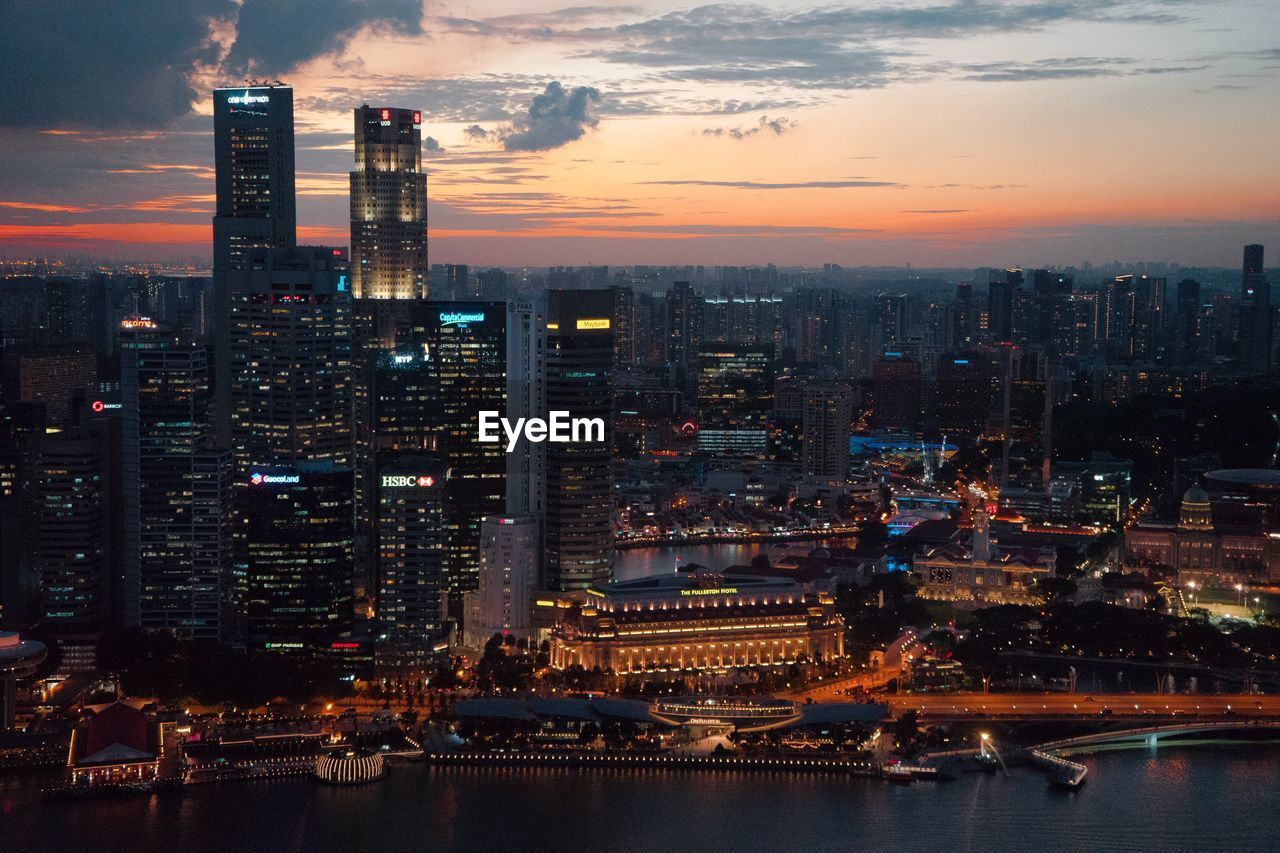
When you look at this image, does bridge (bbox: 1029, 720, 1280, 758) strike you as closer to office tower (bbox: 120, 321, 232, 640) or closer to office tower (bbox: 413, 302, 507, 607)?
office tower (bbox: 413, 302, 507, 607)

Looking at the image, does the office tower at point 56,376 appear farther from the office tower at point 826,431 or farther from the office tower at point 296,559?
the office tower at point 826,431

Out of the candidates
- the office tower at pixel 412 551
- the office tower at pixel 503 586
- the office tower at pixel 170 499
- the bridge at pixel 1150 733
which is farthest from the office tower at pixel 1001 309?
the office tower at pixel 170 499

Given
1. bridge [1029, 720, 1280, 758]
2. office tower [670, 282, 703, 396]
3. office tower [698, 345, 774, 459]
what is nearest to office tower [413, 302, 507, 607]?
bridge [1029, 720, 1280, 758]

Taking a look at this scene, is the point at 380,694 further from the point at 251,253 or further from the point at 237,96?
the point at 237,96

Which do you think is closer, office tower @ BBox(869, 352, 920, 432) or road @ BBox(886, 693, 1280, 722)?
road @ BBox(886, 693, 1280, 722)

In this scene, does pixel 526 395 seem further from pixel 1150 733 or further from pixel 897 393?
pixel 897 393

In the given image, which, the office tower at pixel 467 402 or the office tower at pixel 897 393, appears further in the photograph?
the office tower at pixel 897 393
